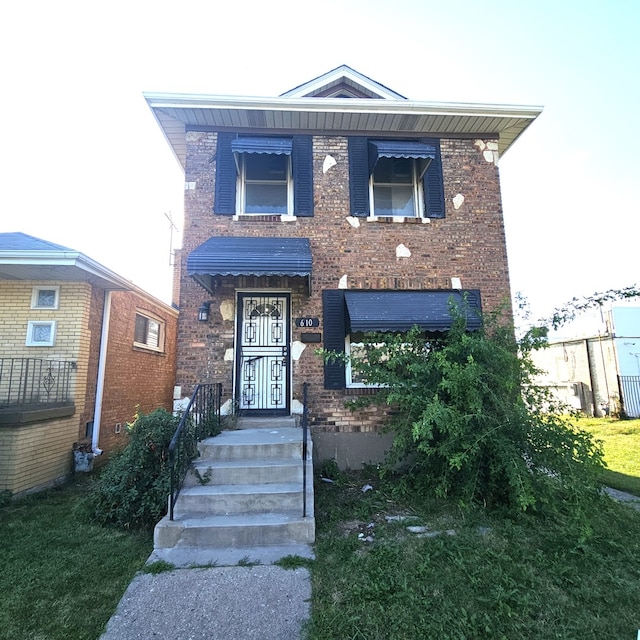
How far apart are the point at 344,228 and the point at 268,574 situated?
5.36 m

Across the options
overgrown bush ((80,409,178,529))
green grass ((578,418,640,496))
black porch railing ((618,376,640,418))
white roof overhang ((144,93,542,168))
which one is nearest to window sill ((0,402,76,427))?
overgrown bush ((80,409,178,529))

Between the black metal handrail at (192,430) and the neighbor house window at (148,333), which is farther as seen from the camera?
the neighbor house window at (148,333)

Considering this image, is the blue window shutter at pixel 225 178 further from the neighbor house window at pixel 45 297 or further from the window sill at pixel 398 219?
the neighbor house window at pixel 45 297

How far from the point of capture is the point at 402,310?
6254 millimetres

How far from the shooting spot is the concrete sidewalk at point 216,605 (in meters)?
2.66

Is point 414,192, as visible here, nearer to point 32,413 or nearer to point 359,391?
point 359,391

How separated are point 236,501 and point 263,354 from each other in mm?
2875

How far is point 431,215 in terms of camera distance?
23.1 feet

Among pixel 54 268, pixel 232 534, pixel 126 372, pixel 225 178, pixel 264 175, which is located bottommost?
pixel 232 534

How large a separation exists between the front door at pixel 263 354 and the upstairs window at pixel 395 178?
7.78ft

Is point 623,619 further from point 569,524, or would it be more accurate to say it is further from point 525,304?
point 525,304

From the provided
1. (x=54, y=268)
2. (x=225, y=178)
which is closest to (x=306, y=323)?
(x=225, y=178)

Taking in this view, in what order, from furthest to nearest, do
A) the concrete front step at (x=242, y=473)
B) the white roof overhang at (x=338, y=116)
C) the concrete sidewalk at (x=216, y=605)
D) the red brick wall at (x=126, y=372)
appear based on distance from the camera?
the red brick wall at (x=126, y=372) < the white roof overhang at (x=338, y=116) < the concrete front step at (x=242, y=473) < the concrete sidewalk at (x=216, y=605)

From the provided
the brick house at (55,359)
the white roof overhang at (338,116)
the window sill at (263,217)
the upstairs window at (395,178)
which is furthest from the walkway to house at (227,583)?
the white roof overhang at (338,116)
